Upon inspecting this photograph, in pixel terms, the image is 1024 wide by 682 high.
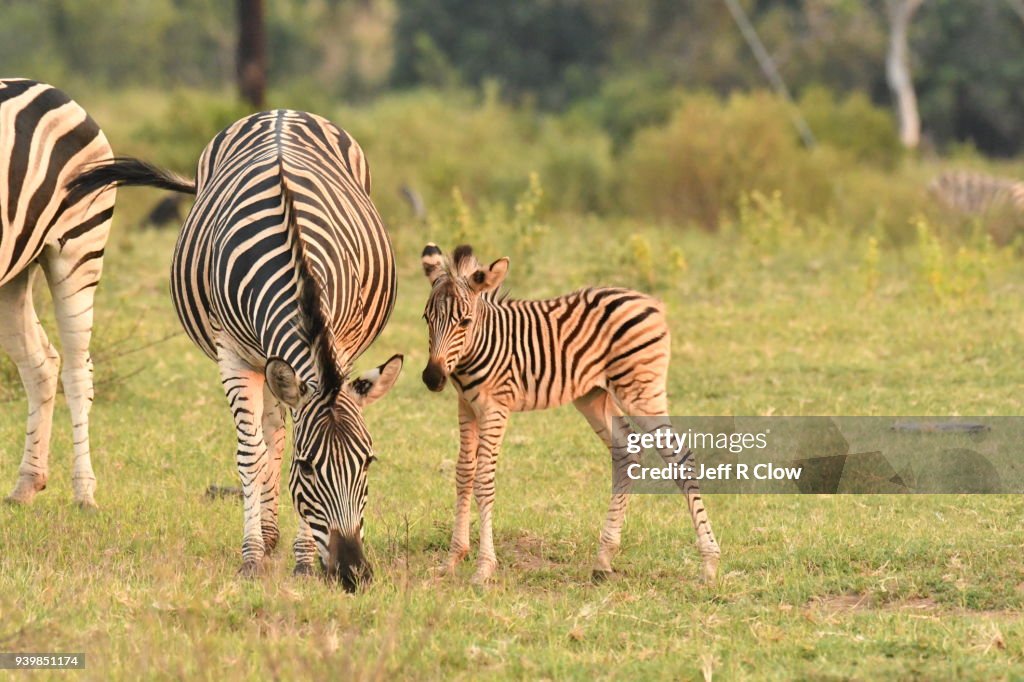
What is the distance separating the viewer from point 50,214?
24.3ft

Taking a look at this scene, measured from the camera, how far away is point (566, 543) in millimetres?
6953

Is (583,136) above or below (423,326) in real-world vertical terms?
above

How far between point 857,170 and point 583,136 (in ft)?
17.0

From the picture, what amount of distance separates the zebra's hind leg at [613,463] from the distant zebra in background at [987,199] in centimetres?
1137

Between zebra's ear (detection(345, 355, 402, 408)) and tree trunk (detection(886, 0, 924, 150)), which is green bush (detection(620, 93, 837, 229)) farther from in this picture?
zebra's ear (detection(345, 355, 402, 408))

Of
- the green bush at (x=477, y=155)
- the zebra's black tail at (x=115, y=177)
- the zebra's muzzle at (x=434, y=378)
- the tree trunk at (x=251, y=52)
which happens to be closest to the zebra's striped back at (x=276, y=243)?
the zebra's black tail at (x=115, y=177)

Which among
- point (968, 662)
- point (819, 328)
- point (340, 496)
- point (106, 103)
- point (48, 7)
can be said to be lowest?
point (968, 662)

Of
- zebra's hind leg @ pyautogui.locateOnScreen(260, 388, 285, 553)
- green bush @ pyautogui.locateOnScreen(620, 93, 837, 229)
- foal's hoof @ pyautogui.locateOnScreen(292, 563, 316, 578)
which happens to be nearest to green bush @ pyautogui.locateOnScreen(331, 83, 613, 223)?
green bush @ pyautogui.locateOnScreen(620, 93, 837, 229)

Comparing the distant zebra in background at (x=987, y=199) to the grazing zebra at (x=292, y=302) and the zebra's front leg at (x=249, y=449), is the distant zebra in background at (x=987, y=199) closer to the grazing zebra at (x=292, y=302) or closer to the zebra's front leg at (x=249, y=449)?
the grazing zebra at (x=292, y=302)

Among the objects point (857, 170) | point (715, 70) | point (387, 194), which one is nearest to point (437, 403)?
point (387, 194)

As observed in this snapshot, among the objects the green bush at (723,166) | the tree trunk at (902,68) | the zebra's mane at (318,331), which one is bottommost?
the zebra's mane at (318,331)

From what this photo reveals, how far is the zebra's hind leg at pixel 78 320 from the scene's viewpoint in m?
7.61

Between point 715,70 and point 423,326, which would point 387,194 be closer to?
point 423,326

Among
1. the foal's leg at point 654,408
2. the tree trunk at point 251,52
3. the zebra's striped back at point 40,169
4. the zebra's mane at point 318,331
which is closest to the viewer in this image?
the zebra's mane at point 318,331
